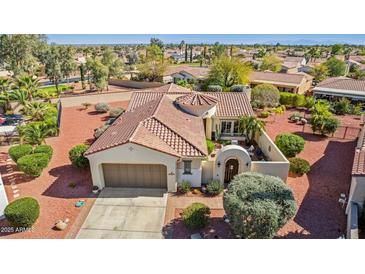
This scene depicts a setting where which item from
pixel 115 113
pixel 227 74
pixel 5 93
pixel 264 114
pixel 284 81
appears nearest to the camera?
pixel 264 114

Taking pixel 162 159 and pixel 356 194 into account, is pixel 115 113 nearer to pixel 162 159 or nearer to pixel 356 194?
pixel 162 159

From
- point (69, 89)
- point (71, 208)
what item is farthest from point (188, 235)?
point (69, 89)

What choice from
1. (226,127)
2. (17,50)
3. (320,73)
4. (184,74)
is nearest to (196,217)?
(226,127)

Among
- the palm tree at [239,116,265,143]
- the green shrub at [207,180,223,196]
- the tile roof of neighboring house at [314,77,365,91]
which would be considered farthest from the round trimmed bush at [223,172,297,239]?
the tile roof of neighboring house at [314,77,365,91]

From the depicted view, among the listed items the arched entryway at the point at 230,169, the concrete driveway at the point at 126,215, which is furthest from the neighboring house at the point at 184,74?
the concrete driveway at the point at 126,215

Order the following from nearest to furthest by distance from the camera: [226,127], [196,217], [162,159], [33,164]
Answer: [196,217] → [162,159] → [33,164] → [226,127]

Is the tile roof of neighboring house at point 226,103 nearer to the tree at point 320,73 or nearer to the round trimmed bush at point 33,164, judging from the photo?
→ the round trimmed bush at point 33,164

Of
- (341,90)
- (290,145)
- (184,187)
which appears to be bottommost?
(184,187)
